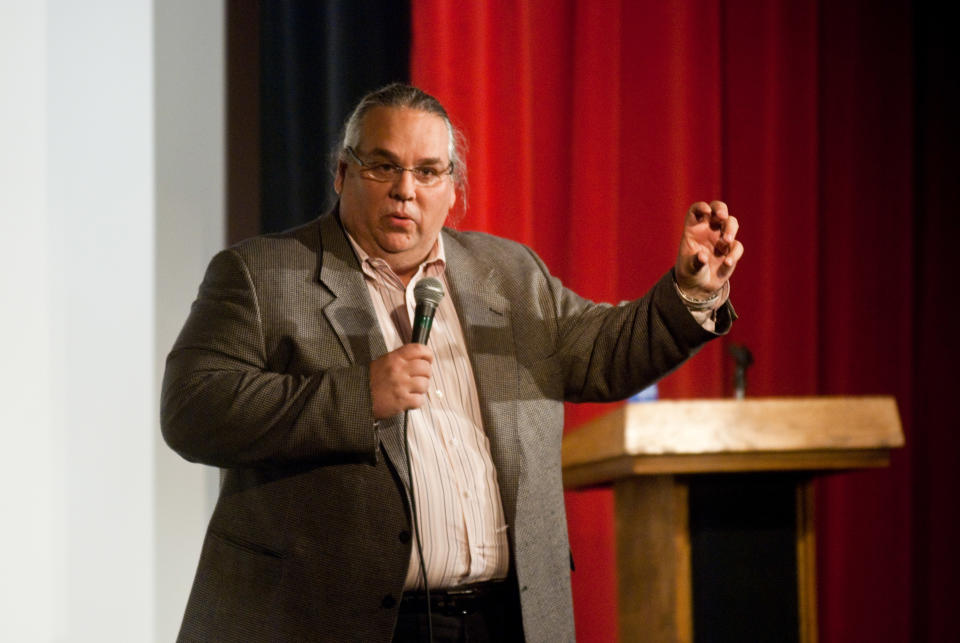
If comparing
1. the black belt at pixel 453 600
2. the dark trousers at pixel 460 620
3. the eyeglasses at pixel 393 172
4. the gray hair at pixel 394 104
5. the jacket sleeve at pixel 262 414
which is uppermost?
the gray hair at pixel 394 104

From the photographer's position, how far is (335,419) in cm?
158

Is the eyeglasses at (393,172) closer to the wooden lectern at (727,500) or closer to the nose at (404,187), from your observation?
the nose at (404,187)

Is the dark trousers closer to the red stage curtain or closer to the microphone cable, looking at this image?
the microphone cable

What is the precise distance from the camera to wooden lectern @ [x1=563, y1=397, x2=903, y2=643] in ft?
5.76

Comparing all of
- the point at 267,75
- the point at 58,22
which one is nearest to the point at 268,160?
the point at 267,75

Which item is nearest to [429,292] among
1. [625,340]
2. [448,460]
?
[448,460]

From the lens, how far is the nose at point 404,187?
73.6 inches

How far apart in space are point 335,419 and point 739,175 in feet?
7.42

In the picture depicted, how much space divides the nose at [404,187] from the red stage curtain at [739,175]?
1194 mm

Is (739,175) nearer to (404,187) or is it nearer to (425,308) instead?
(404,187)

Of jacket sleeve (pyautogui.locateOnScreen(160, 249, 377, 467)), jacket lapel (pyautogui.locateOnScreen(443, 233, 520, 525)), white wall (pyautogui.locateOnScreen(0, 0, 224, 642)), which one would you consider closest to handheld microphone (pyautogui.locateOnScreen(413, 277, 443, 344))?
jacket sleeve (pyautogui.locateOnScreen(160, 249, 377, 467))

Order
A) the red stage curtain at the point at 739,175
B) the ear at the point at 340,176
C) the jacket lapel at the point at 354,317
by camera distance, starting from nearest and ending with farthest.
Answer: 1. the jacket lapel at the point at 354,317
2. the ear at the point at 340,176
3. the red stage curtain at the point at 739,175

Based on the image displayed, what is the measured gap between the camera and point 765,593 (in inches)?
73.5

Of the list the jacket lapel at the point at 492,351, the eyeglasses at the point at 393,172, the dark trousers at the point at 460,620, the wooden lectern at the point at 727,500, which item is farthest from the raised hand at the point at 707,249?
the dark trousers at the point at 460,620
